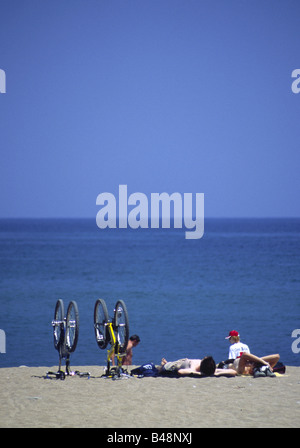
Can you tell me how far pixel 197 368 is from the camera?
13688 mm

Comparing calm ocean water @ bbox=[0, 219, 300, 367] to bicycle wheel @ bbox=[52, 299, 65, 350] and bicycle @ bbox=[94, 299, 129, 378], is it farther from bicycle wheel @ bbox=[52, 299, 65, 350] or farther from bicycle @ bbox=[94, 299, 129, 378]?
bicycle @ bbox=[94, 299, 129, 378]

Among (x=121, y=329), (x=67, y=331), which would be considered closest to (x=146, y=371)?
(x=121, y=329)

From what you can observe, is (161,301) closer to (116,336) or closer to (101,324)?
(101,324)

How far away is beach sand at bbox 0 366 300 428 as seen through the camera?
9516 mm

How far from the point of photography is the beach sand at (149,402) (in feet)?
31.2

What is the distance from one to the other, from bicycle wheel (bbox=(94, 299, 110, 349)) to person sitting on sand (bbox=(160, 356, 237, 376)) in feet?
4.24

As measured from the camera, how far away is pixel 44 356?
21.6 metres

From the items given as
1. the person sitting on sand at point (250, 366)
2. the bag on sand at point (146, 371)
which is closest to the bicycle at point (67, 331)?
the bag on sand at point (146, 371)

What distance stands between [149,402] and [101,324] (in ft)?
12.1

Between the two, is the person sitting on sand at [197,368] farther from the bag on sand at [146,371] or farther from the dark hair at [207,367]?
the bag on sand at [146,371]

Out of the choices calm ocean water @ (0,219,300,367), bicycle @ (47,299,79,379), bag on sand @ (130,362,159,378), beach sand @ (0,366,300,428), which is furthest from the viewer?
calm ocean water @ (0,219,300,367)

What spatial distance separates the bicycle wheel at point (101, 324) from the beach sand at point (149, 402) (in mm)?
805

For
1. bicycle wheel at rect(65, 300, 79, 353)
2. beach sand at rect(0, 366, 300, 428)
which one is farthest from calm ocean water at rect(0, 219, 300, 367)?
beach sand at rect(0, 366, 300, 428)
